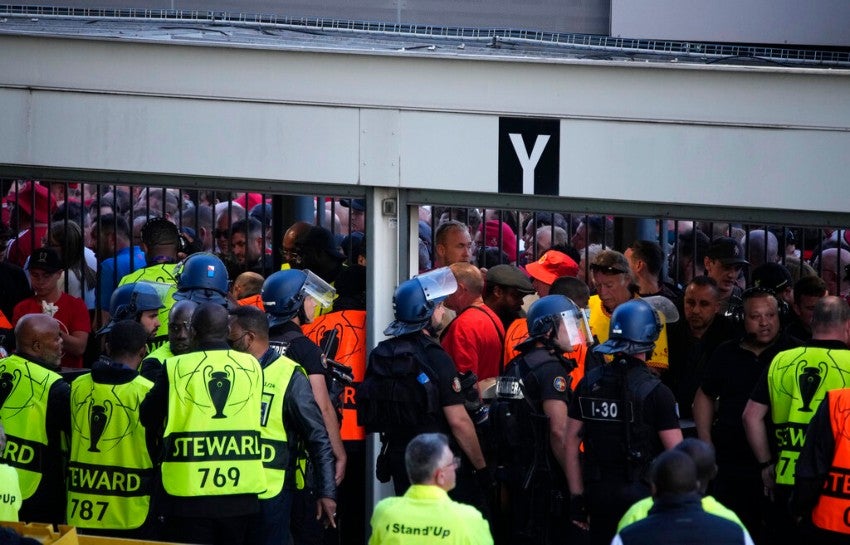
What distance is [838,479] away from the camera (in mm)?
7023

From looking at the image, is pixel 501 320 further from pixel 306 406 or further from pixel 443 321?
pixel 306 406

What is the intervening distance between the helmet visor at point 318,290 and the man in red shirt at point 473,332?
0.79 meters

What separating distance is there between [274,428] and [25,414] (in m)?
1.44

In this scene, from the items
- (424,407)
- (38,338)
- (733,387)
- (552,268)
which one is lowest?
(424,407)

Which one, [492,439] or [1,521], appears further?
[492,439]

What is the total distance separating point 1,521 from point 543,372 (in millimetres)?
2964

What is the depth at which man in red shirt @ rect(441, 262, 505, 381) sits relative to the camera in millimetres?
8719

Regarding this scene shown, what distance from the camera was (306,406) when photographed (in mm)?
7336

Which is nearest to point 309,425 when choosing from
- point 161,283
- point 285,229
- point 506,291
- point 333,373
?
point 333,373

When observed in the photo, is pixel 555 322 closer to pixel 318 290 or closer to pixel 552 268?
pixel 318 290

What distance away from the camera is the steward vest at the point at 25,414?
302 inches

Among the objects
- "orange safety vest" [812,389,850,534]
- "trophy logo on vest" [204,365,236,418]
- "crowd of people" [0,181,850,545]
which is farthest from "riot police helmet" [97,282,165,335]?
"orange safety vest" [812,389,850,534]

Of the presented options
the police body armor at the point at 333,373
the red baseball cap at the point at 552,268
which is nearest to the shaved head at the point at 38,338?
the police body armor at the point at 333,373

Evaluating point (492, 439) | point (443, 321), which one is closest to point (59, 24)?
point (443, 321)
